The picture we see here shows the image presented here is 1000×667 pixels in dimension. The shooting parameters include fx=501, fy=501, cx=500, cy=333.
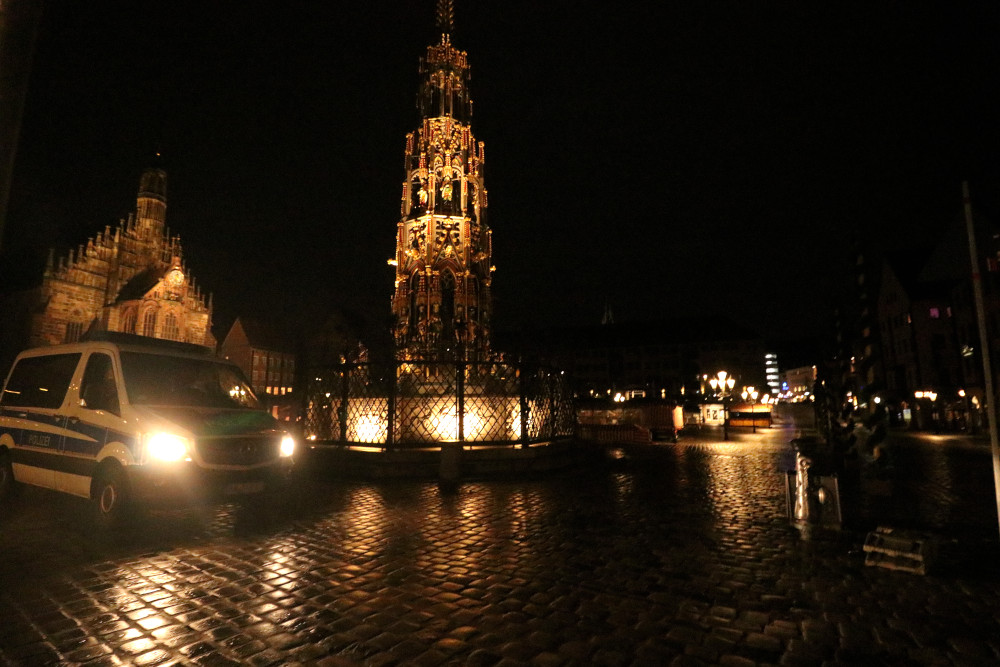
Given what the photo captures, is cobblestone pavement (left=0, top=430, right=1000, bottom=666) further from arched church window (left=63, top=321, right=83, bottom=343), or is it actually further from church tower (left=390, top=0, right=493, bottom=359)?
arched church window (left=63, top=321, right=83, bottom=343)

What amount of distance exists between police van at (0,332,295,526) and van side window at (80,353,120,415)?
0.06 feet

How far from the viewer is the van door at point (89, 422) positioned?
6.99m

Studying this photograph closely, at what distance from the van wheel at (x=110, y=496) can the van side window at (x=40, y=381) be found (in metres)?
1.70

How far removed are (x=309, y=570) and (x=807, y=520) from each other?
674cm

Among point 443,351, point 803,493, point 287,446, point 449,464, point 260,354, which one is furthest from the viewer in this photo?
point 260,354

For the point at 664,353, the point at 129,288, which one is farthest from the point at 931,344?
the point at 129,288

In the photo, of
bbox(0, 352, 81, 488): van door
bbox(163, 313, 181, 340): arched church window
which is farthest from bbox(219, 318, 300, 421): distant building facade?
bbox(0, 352, 81, 488): van door

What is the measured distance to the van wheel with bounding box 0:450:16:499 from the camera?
27.5 ft

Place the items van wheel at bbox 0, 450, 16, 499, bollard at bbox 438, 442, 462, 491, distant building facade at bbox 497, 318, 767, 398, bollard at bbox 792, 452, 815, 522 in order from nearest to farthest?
bollard at bbox 792, 452, 815, 522 → van wheel at bbox 0, 450, 16, 499 → bollard at bbox 438, 442, 462, 491 → distant building facade at bbox 497, 318, 767, 398

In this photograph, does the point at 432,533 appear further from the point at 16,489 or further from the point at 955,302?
the point at 955,302

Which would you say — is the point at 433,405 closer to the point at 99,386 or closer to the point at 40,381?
the point at 99,386

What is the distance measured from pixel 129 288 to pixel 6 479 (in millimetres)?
64691

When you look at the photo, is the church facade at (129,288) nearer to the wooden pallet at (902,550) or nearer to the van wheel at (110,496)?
the van wheel at (110,496)

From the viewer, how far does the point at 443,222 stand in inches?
767
